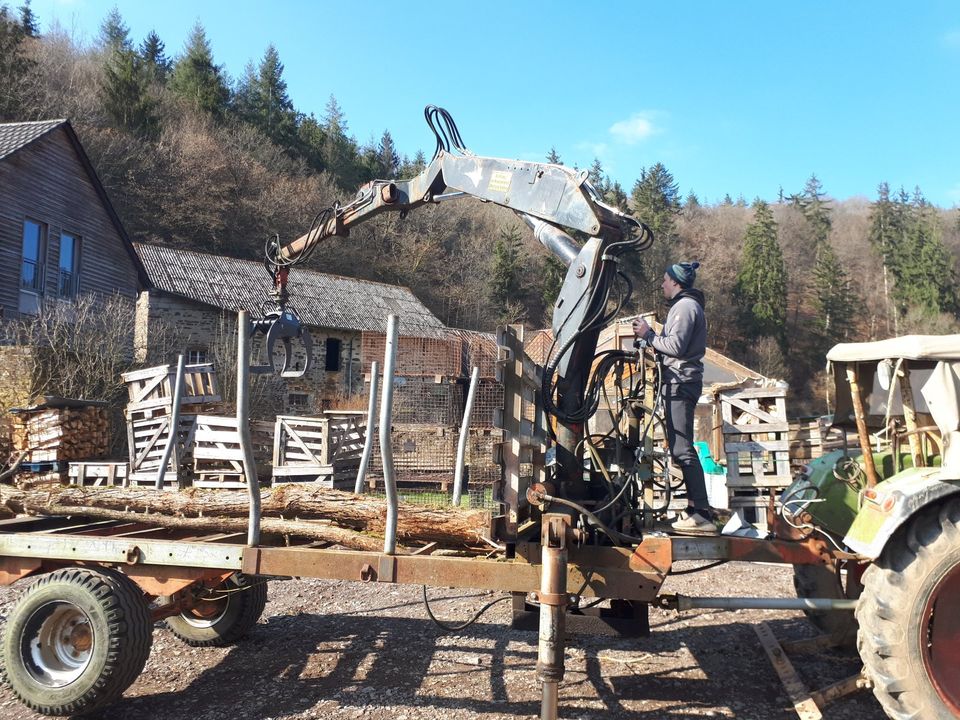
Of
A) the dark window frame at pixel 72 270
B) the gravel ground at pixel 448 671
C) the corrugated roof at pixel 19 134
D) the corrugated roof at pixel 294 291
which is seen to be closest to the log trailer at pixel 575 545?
the gravel ground at pixel 448 671

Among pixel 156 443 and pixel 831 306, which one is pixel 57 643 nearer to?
pixel 156 443

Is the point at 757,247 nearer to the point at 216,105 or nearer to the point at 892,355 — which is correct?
the point at 216,105

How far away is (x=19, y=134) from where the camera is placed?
20.0 m

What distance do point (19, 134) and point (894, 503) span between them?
77.4 ft

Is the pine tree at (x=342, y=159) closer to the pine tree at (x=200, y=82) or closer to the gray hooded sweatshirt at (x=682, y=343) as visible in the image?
the pine tree at (x=200, y=82)

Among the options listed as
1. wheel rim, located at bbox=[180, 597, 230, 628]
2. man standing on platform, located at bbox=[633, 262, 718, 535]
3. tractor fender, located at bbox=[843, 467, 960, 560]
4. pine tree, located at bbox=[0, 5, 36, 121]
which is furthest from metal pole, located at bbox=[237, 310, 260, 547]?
pine tree, located at bbox=[0, 5, 36, 121]

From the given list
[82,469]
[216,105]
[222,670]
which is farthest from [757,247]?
[222,670]

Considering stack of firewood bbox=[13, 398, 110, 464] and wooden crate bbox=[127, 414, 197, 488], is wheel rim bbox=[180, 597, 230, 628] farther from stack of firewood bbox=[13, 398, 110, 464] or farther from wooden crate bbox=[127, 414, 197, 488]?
stack of firewood bbox=[13, 398, 110, 464]

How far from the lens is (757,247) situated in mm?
49688

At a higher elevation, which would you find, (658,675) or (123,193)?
(123,193)

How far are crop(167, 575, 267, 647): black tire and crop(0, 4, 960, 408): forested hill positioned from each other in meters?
31.6

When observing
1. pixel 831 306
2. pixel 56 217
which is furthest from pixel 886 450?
pixel 831 306

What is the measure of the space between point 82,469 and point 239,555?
9.65 m

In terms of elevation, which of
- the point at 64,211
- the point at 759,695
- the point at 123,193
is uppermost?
the point at 123,193
